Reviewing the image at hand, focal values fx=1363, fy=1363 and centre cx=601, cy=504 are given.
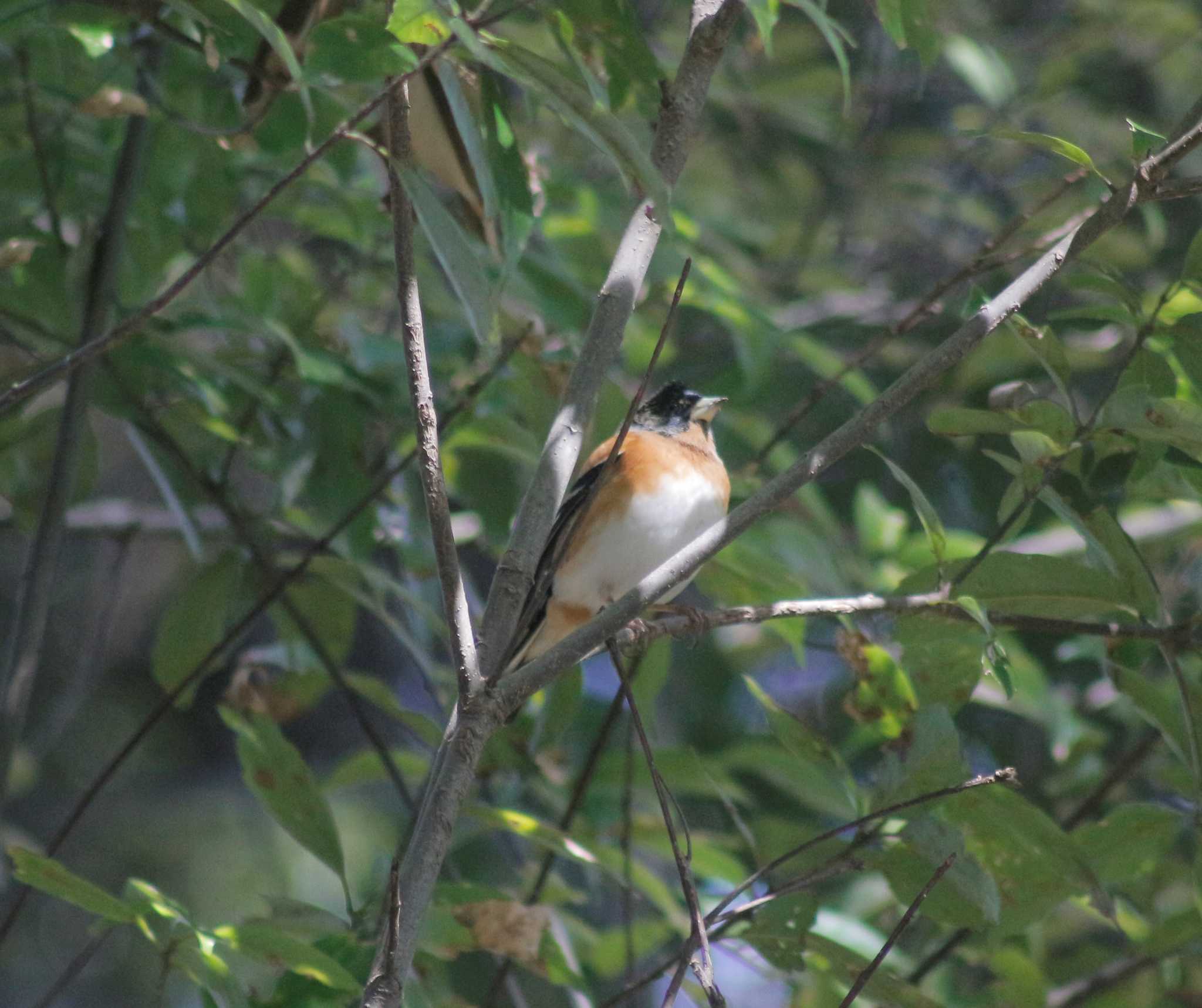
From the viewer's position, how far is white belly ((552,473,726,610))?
314 cm

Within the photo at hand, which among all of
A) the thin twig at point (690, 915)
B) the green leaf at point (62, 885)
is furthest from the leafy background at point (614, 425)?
the thin twig at point (690, 915)

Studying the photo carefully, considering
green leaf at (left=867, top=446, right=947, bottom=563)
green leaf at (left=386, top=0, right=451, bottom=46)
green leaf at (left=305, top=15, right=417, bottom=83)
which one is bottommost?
green leaf at (left=867, top=446, right=947, bottom=563)

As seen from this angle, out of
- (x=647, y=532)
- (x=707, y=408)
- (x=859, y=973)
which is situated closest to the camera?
(x=859, y=973)

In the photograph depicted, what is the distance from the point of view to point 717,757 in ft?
12.0

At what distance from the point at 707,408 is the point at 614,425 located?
0.31m

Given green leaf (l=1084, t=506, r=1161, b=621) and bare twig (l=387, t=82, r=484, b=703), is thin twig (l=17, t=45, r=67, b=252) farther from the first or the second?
green leaf (l=1084, t=506, r=1161, b=621)

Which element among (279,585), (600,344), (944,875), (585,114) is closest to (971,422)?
(600,344)

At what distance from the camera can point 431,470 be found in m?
1.76

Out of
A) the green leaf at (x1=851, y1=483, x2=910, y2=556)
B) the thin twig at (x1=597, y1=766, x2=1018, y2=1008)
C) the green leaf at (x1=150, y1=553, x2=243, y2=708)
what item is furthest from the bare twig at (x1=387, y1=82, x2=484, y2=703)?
the green leaf at (x1=851, y1=483, x2=910, y2=556)

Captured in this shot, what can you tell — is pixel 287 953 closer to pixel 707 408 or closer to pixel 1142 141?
pixel 1142 141

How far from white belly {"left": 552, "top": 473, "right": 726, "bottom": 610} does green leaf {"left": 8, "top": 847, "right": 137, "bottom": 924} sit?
1.50m

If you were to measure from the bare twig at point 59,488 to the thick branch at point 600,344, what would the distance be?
0.73m

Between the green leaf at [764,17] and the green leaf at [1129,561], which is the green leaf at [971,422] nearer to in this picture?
the green leaf at [1129,561]

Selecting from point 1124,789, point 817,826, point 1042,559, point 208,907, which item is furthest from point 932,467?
point 208,907
